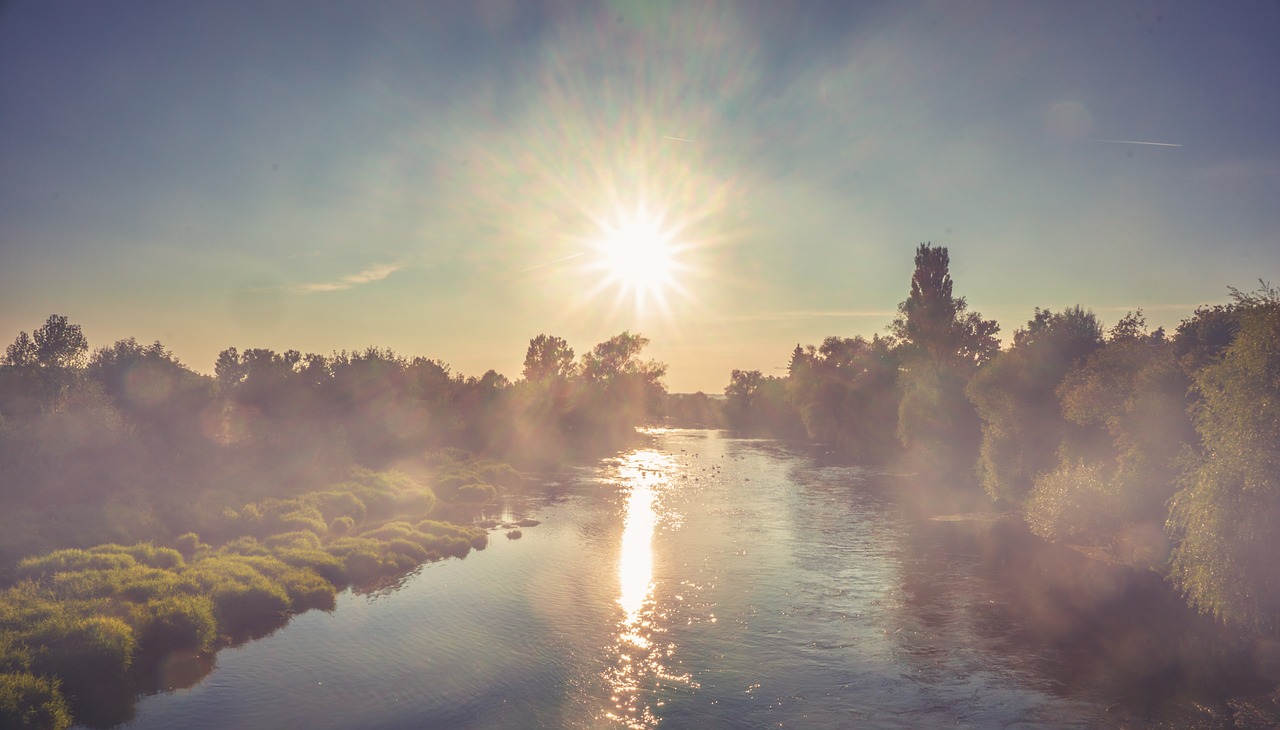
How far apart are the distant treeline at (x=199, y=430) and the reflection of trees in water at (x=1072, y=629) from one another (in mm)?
41751

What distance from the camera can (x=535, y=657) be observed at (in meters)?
25.7

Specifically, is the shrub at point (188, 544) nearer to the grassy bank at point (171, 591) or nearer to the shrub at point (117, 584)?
the grassy bank at point (171, 591)

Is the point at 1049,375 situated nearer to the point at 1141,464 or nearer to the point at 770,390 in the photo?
the point at 1141,464

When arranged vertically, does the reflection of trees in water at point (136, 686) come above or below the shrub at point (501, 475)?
below

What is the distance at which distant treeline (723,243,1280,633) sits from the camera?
930 inches

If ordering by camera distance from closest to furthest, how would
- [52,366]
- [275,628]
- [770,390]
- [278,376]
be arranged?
[275,628] → [52,366] → [278,376] → [770,390]

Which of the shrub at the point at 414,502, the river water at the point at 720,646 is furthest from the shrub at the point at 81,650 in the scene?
the shrub at the point at 414,502

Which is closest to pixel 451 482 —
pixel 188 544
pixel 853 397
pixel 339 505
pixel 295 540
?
pixel 339 505

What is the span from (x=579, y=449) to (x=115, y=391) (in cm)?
7434

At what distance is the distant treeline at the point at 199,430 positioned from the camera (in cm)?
3878

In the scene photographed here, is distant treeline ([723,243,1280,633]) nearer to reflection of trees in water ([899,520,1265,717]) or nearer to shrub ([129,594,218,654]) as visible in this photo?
reflection of trees in water ([899,520,1265,717])

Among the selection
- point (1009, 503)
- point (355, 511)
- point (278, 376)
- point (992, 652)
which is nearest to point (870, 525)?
point (1009, 503)

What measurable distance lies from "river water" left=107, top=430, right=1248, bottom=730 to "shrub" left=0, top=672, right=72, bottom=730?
6.22ft

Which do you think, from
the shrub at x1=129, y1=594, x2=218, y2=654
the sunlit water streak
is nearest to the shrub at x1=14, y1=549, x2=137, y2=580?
the shrub at x1=129, y1=594, x2=218, y2=654
